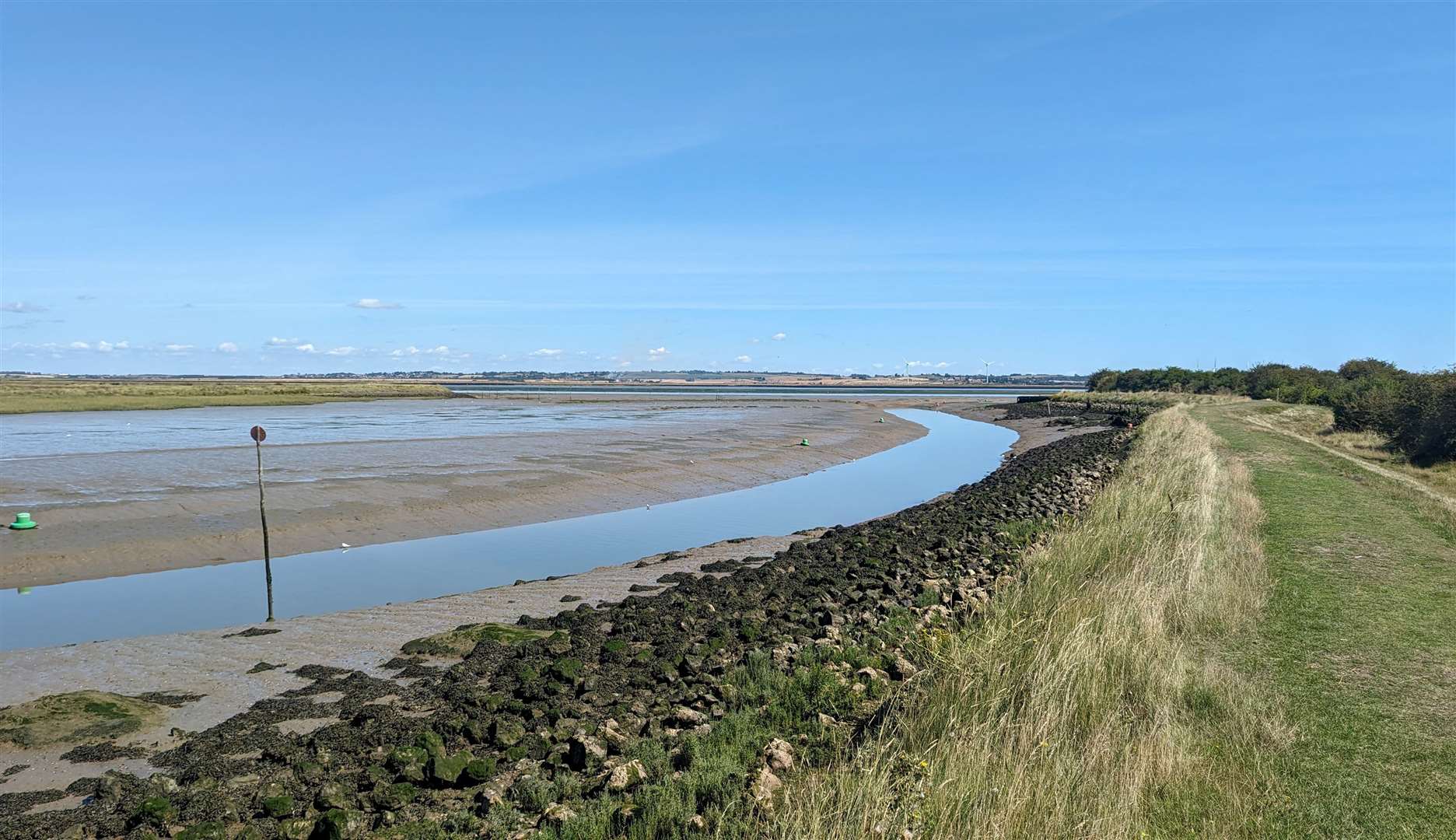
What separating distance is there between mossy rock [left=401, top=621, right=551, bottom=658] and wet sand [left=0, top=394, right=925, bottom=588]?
935 centimetres

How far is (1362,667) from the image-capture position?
28.7ft

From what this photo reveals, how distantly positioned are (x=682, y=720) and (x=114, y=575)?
14.2 meters

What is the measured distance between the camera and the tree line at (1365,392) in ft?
119

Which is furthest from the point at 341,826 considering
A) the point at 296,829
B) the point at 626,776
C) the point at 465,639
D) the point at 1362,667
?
the point at 1362,667

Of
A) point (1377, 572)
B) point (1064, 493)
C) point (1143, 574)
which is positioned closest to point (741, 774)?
point (1143, 574)

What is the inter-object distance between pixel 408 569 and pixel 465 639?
286 inches

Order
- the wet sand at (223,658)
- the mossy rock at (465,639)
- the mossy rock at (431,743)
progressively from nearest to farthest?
the mossy rock at (431,743), the wet sand at (223,658), the mossy rock at (465,639)

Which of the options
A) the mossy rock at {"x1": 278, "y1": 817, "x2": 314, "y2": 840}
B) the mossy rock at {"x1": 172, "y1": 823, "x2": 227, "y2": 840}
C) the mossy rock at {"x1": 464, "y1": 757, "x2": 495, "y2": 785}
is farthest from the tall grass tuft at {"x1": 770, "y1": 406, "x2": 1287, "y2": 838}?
the mossy rock at {"x1": 172, "y1": 823, "x2": 227, "y2": 840}

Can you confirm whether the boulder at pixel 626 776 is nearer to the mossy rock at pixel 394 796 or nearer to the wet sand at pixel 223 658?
the mossy rock at pixel 394 796

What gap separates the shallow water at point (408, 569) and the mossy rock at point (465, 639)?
3794mm

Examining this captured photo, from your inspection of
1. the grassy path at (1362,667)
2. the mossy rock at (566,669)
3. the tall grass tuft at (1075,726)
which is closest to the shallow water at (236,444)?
the mossy rock at (566,669)

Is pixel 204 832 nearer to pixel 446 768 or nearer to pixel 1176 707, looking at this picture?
pixel 446 768

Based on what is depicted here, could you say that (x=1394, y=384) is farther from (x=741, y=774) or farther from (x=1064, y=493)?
(x=741, y=774)

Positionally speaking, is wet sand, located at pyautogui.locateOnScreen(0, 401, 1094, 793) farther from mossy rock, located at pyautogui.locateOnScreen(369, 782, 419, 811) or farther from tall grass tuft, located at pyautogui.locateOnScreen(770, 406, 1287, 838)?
tall grass tuft, located at pyautogui.locateOnScreen(770, 406, 1287, 838)
